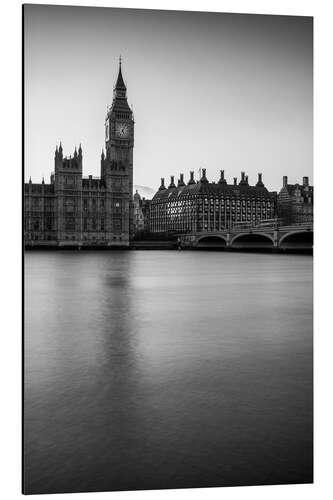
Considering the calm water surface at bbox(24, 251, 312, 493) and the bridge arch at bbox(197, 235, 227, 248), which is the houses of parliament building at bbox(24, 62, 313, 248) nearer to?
the bridge arch at bbox(197, 235, 227, 248)

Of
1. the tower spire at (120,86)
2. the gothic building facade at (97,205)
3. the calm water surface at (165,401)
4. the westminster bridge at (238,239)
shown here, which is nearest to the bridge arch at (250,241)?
the westminster bridge at (238,239)

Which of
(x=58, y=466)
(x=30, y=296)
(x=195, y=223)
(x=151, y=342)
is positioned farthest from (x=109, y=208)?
(x=58, y=466)

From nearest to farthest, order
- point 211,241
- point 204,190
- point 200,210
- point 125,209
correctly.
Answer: point 200,210, point 204,190, point 211,241, point 125,209

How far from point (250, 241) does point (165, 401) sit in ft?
103

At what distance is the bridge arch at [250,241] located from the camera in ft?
106

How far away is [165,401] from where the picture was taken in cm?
404

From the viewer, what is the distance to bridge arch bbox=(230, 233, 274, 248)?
32.2 m

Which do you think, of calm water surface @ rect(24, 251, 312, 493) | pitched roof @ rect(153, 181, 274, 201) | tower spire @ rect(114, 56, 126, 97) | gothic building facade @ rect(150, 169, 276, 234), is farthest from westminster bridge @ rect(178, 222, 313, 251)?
tower spire @ rect(114, 56, 126, 97)

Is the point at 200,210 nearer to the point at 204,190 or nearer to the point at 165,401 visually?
the point at 204,190

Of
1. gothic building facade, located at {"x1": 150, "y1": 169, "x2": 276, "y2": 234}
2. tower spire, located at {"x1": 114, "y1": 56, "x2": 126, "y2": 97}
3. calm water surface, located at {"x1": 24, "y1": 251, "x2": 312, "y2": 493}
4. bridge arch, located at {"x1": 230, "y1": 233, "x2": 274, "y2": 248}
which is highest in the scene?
gothic building facade, located at {"x1": 150, "y1": 169, "x2": 276, "y2": 234}

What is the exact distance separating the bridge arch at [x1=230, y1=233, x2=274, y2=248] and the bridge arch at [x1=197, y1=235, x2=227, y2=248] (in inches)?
44.4

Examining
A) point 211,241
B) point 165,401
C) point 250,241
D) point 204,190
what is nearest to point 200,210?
point 250,241

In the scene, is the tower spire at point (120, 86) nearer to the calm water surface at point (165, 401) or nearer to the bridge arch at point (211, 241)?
the calm water surface at point (165, 401)
